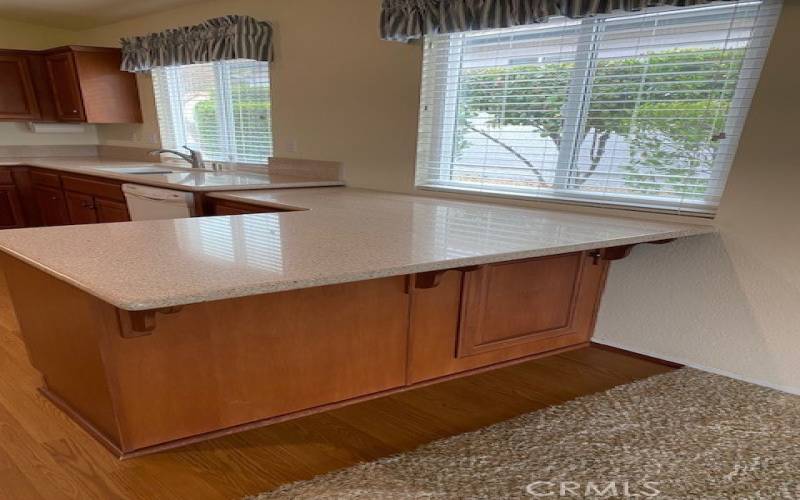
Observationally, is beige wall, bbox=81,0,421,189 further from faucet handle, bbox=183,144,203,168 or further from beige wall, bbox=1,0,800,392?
faucet handle, bbox=183,144,203,168

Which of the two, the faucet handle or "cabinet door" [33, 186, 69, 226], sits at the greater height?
the faucet handle

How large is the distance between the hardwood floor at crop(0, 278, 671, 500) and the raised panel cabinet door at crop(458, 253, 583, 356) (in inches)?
7.5

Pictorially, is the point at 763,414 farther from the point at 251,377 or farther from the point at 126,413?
the point at 126,413

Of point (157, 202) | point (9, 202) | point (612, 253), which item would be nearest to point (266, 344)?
point (157, 202)

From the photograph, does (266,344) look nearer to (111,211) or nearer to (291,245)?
(291,245)

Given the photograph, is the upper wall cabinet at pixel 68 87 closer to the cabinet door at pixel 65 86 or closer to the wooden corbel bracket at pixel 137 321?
the cabinet door at pixel 65 86

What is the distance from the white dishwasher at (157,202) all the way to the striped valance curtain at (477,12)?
1.54m

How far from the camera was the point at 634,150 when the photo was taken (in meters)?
2.10

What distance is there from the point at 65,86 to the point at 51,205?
115cm

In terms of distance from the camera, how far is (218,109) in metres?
3.70

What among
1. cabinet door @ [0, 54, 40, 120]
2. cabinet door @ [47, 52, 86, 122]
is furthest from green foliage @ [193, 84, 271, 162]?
cabinet door @ [0, 54, 40, 120]

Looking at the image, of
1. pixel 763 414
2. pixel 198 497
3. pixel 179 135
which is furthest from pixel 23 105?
pixel 763 414

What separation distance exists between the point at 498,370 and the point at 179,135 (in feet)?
12.0

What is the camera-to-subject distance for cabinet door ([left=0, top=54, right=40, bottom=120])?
4062 mm
